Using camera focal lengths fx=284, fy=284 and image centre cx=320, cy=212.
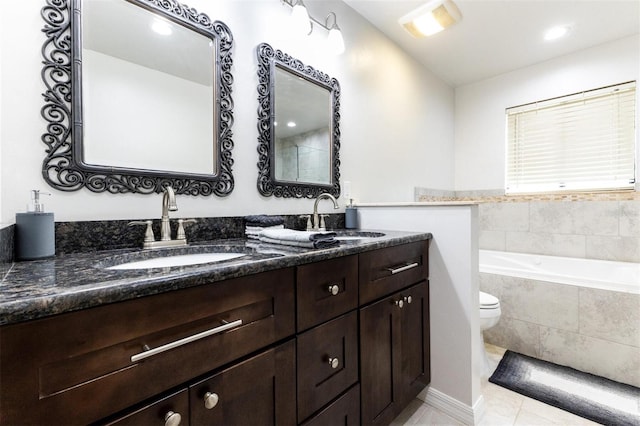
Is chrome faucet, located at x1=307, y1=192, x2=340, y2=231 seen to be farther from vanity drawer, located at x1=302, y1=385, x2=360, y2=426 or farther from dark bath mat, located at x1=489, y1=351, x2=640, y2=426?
dark bath mat, located at x1=489, y1=351, x2=640, y2=426

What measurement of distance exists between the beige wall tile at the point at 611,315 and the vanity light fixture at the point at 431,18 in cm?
204

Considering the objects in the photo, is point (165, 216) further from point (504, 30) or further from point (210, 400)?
point (504, 30)

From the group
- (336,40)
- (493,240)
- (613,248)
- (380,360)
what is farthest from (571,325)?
(336,40)

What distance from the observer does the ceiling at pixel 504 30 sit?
197 cm

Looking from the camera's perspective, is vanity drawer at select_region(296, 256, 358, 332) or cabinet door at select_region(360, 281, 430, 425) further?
cabinet door at select_region(360, 281, 430, 425)

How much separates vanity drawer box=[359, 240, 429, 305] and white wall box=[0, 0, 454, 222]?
2.05ft

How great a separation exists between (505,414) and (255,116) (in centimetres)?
200

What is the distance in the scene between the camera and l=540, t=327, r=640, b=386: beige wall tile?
1.67 m

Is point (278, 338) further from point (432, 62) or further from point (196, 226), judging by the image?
point (432, 62)

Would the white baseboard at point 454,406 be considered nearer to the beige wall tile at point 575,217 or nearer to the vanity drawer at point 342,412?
the vanity drawer at point 342,412

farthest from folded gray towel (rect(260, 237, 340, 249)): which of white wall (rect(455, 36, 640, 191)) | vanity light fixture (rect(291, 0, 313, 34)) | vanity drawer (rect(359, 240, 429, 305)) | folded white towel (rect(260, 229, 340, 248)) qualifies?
white wall (rect(455, 36, 640, 191))

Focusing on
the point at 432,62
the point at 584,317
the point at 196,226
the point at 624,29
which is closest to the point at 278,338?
the point at 196,226

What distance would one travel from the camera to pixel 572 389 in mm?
1635

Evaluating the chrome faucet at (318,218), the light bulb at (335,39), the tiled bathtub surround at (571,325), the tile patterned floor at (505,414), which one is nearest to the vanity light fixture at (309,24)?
the light bulb at (335,39)
